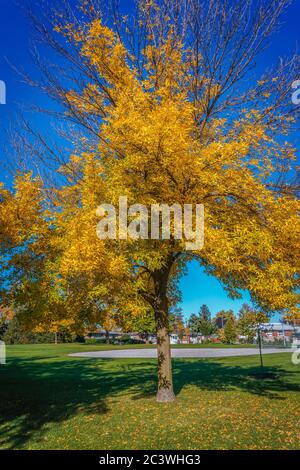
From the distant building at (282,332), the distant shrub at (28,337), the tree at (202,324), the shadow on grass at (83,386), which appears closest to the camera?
the shadow on grass at (83,386)

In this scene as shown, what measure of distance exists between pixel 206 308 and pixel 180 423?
4279 inches

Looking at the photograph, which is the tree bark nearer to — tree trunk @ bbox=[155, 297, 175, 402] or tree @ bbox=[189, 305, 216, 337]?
tree trunk @ bbox=[155, 297, 175, 402]

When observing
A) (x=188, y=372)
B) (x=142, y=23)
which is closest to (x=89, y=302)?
(x=142, y=23)

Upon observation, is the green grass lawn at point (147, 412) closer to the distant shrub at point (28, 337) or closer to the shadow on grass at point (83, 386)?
the shadow on grass at point (83, 386)

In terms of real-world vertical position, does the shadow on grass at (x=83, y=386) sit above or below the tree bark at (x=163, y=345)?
below

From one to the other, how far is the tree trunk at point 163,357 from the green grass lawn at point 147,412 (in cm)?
42

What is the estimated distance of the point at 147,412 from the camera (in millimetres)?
9562

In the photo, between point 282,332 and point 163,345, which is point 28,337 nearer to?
point 282,332

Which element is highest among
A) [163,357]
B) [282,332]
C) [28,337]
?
[163,357]

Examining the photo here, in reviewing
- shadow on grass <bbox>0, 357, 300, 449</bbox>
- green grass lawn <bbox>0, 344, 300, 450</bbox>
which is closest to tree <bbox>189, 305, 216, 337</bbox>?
shadow on grass <bbox>0, 357, 300, 449</bbox>

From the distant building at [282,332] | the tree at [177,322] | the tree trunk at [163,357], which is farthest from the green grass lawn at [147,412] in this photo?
the tree at [177,322]

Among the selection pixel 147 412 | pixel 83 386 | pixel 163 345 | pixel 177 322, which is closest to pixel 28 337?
pixel 177 322

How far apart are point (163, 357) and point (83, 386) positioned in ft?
17.3

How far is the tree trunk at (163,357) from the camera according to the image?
10.8 m
